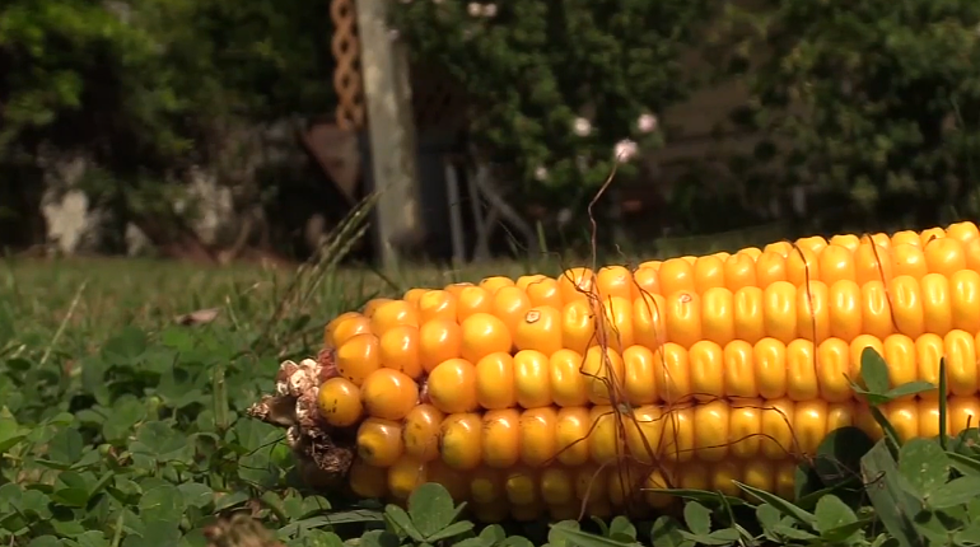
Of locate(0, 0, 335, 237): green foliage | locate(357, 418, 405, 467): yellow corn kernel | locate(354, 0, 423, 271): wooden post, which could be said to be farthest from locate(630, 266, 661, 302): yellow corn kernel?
locate(0, 0, 335, 237): green foliage

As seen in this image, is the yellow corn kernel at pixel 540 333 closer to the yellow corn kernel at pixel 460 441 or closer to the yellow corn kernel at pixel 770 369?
the yellow corn kernel at pixel 460 441

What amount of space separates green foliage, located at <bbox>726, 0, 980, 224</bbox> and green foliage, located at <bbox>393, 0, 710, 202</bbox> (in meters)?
0.62

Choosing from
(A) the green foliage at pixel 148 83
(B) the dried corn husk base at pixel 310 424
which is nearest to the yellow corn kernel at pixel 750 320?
(B) the dried corn husk base at pixel 310 424

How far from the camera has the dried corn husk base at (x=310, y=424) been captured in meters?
1.27

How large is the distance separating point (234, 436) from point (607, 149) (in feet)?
15.0

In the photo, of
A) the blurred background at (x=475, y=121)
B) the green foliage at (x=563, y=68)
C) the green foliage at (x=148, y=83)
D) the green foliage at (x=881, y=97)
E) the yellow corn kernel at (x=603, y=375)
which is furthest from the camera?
the green foliage at (x=148, y=83)

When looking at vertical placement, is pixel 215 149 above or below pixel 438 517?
above

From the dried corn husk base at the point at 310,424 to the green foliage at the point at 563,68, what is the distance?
4.53 metres

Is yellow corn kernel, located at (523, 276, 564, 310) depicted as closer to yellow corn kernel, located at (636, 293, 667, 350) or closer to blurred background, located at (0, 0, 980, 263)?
yellow corn kernel, located at (636, 293, 667, 350)

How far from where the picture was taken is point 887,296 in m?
1.23

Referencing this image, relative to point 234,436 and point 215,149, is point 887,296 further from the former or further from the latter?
point 215,149

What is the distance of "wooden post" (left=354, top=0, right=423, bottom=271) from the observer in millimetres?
6395

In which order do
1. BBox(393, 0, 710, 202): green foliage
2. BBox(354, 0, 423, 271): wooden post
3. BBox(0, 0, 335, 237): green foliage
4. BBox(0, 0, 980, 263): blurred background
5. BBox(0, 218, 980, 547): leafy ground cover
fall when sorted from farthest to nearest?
1. BBox(0, 0, 335, 237): green foliage
2. BBox(354, 0, 423, 271): wooden post
3. BBox(393, 0, 710, 202): green foliage
4. BBox(0, 0, 980, 263): blurred background
5. BBox(0, 218, 980, 547): leafy ground cover

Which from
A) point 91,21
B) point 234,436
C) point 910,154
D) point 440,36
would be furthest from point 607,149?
point 234,436
